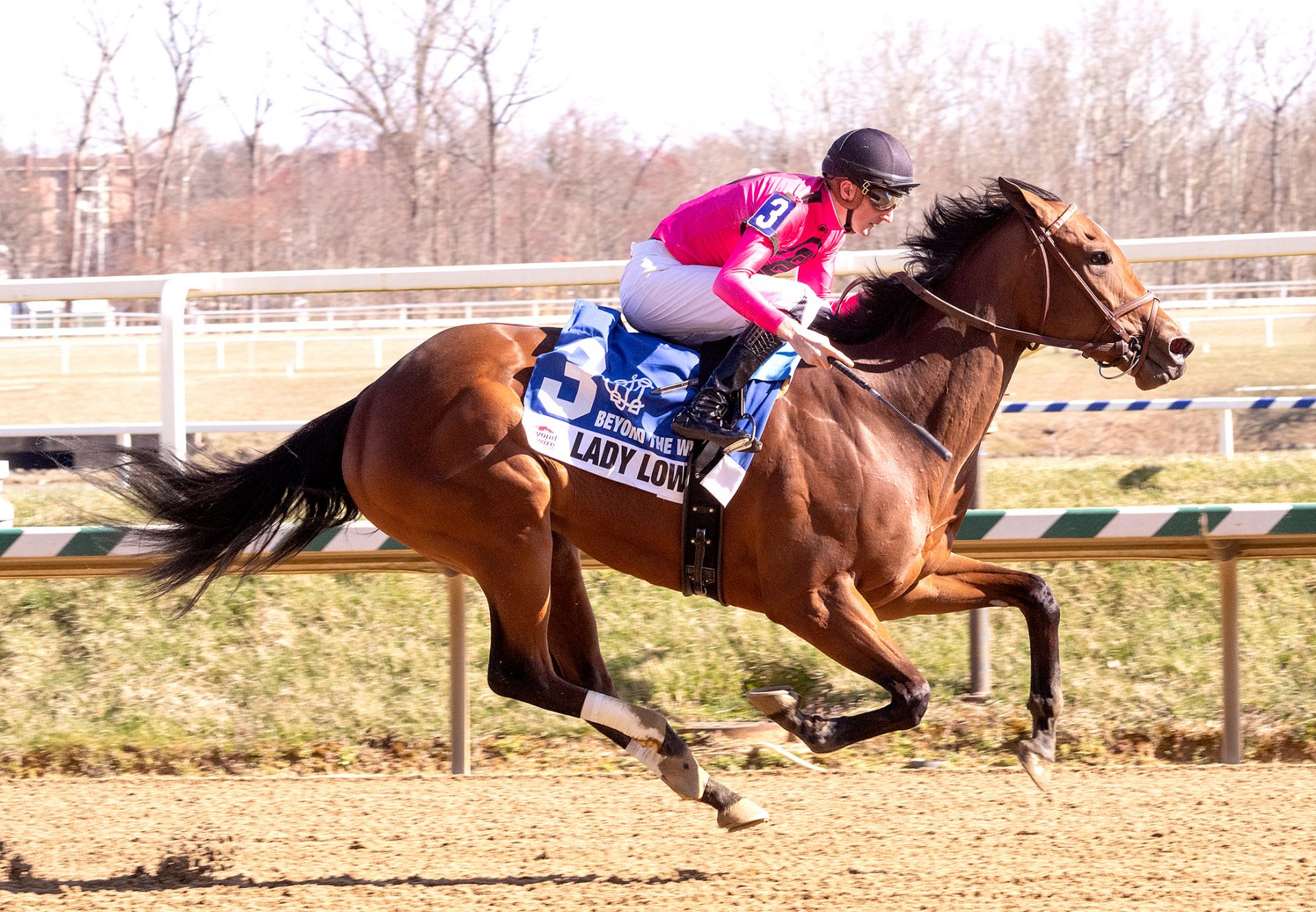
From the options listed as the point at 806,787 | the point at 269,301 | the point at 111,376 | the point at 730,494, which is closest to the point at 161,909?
the point at 730,494

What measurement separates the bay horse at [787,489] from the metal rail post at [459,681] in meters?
0.78

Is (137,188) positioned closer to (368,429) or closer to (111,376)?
(111,376)

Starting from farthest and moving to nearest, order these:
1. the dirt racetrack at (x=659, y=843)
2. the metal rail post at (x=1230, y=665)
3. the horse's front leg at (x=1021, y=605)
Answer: the metal rail post at (x=1230, y=665) < the horse's front leg at (x=1021, y=605) < the dirt racetrack at (x=659, y=843)

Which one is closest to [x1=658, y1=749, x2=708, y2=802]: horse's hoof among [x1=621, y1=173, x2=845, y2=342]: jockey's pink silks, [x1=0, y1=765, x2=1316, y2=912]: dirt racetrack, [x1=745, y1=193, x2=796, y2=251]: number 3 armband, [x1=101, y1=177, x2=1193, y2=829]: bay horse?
[x1=101, y1=177, x2=1193, y2=829]: bay horse

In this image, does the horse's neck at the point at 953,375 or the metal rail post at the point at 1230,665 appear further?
the metal rail post at the point at 1230,665

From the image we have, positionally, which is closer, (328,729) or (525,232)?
(328,729)

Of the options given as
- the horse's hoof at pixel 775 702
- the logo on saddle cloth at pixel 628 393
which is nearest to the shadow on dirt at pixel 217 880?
the horse's hoof at pixel 775 702

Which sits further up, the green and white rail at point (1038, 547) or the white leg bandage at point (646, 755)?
the green and white rail at point (1038, 547)

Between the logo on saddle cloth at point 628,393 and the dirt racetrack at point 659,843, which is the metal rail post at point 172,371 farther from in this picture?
the logo on saddle cloth at point 628,393

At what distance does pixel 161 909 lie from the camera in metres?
3.33

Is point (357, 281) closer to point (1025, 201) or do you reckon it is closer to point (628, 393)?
point (628, 393)

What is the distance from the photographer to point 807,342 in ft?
11.6

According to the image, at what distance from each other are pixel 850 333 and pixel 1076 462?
14.0ft

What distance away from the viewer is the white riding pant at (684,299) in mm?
3807
